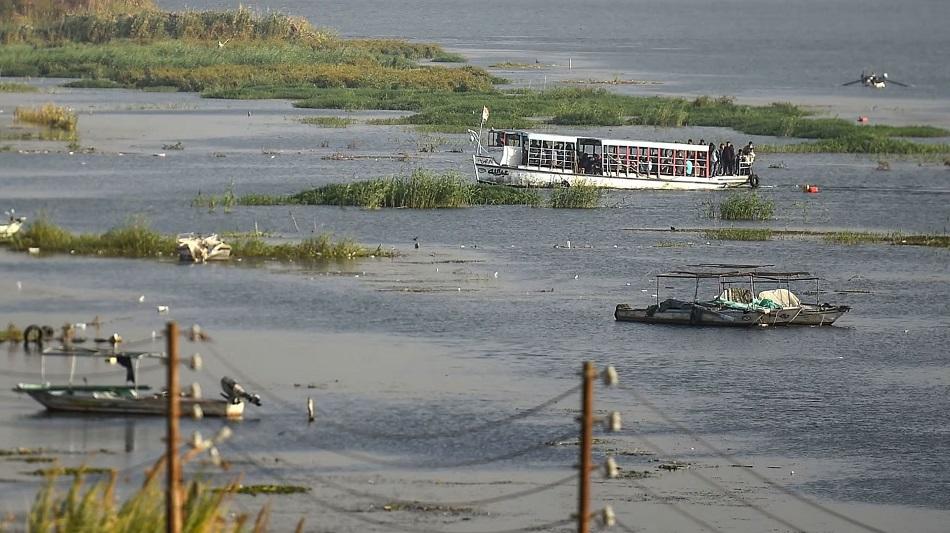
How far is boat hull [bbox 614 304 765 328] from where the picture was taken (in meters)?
41.0

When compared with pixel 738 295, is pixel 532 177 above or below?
above

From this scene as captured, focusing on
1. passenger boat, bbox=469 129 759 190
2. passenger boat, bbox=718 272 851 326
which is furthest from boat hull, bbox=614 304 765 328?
passenger boat, bbox=469 129 759 190

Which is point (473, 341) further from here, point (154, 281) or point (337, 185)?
point (337, 185)

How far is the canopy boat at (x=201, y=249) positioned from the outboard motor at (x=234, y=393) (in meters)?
15.0

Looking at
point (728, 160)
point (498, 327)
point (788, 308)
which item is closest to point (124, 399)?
point (498, 327)

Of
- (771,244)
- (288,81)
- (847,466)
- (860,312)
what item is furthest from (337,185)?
(288,81)

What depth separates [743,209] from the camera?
190ft

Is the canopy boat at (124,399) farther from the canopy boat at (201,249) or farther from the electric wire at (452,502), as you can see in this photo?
the canopy boat at (201,249)

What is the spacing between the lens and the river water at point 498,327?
96.9ft

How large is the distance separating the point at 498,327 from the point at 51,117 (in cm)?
4047

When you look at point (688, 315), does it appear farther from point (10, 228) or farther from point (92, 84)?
point (92, 84)

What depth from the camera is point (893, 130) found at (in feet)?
269

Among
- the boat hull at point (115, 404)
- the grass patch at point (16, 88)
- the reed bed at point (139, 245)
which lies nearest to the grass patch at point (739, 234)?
the reed bed at point (139, 245)

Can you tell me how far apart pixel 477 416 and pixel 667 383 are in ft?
16.2
